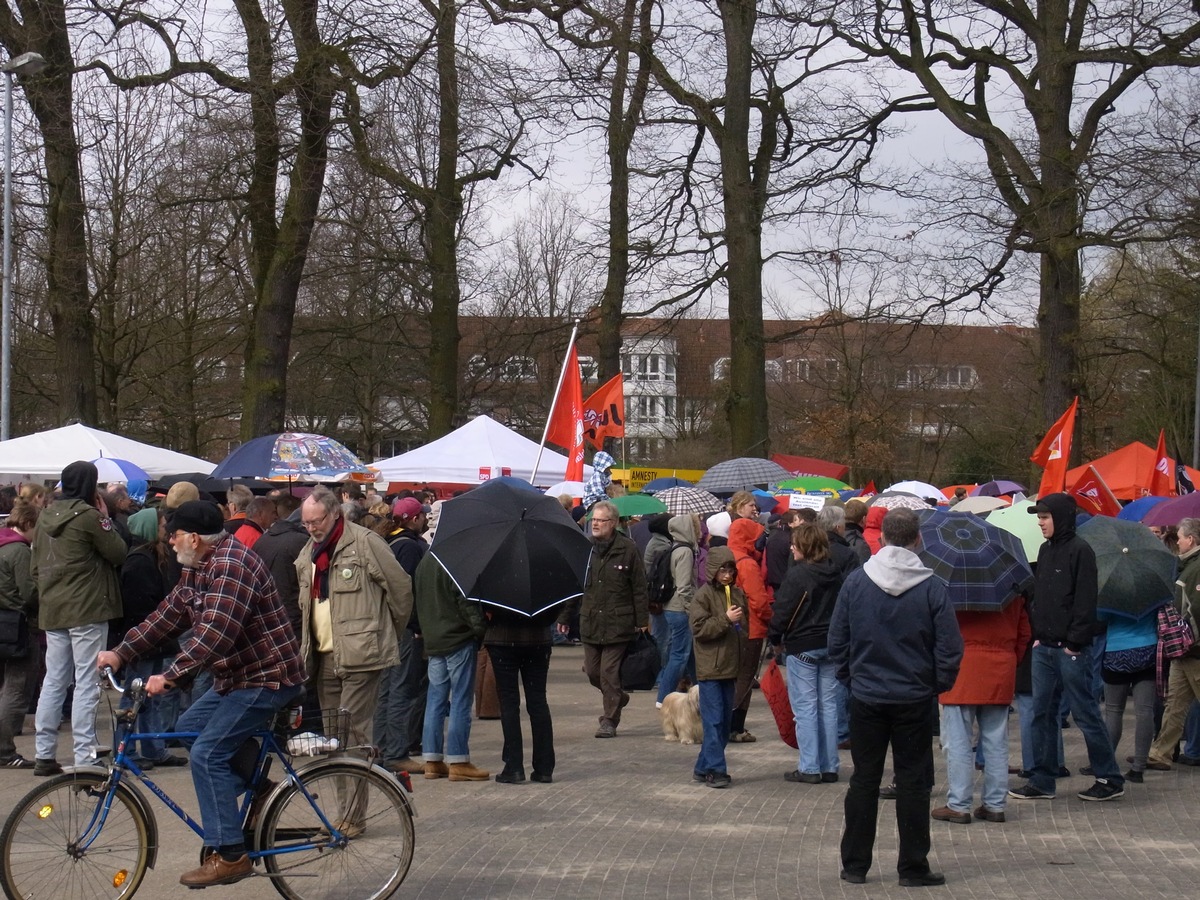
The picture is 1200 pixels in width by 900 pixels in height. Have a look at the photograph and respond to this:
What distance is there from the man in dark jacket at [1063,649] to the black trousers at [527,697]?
294 centimetres

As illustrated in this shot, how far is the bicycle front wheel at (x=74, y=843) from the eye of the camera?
5730 millimetres

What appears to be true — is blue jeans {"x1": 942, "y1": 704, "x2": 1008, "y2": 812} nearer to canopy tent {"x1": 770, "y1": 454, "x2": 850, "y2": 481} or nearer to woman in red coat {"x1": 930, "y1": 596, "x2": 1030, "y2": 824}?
woman in red coat {"x1": 930, "y1": 596, "x2": 1030, "y2": 824}

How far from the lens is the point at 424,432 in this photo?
39.8 meters

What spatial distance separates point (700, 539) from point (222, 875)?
25.2ft

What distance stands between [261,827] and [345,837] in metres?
0.35

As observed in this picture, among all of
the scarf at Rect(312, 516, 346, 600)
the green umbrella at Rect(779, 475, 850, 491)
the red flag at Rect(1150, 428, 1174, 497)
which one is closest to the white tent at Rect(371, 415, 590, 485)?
the green umbrella at Rect(779, 475, 850, 491)

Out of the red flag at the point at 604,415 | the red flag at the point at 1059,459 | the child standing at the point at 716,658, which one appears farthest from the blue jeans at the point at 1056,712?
the red flag at the point at 604,415

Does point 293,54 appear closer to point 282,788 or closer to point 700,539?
point 700,539

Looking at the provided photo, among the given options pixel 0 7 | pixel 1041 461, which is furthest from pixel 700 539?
pixel 0 7

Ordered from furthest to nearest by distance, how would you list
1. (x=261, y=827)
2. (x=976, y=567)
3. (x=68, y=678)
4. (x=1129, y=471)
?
(x=1129, y=471), (x=68, y=678), (x=976, y=567), (x=261, y=827)

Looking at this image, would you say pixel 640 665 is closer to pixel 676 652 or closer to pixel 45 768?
pixel 676 652

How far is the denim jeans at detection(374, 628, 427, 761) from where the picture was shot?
386 inches

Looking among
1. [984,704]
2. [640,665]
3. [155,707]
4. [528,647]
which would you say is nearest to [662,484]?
[640,665]

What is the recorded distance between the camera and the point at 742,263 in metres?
21.8
